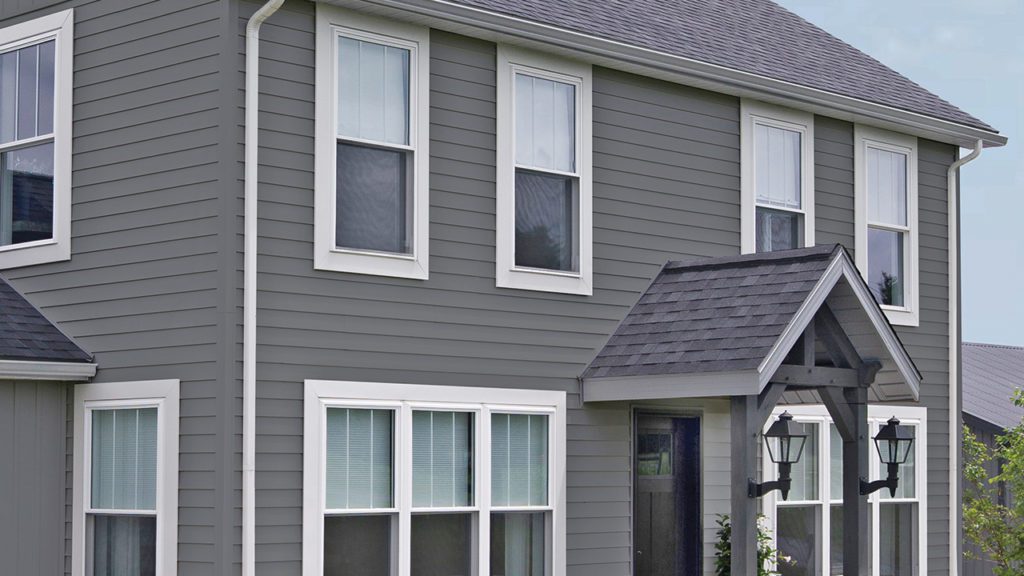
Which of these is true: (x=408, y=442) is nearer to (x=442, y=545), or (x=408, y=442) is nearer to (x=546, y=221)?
(x=442, y=545)

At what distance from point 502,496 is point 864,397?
3238mm

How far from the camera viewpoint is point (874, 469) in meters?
16.0

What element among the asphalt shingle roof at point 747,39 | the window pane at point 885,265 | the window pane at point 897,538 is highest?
the asphalt shingle roof at point 747,39

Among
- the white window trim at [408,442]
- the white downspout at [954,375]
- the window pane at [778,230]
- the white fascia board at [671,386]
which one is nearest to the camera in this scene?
the white window trim at [408,442]

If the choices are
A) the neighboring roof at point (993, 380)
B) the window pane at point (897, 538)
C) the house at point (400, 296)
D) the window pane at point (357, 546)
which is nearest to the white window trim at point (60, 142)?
the house at point (400, 296)

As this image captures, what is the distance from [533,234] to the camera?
41.9ft

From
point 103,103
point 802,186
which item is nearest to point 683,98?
point 802,186

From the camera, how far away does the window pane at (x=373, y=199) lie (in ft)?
37.3

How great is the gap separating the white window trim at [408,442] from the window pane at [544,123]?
1967 mm

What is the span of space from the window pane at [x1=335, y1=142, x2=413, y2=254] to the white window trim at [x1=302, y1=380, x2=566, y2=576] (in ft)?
3.65

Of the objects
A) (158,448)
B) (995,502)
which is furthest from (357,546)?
(995,502)

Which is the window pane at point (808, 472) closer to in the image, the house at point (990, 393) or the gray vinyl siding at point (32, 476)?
the house at point (990, 393)

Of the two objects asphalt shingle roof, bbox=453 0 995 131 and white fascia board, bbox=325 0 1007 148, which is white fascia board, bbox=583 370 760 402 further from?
asphalt shingle roof, bbox=453 0 995 131

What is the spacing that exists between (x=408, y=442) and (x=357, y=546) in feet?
2.83
